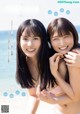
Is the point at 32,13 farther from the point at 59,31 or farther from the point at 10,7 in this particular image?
the point at 59,31

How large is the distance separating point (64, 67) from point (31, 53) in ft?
0.63

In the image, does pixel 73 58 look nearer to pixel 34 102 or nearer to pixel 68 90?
pixel 68 90

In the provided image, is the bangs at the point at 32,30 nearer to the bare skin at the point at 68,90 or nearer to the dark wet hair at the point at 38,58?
the dark wet hair at the point at 38,58

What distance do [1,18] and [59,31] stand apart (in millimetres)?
598

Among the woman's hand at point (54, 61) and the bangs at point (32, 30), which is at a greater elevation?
the bangs at point (32, 30)

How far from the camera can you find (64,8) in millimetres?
1972

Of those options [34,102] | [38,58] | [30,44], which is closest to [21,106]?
[34,102]

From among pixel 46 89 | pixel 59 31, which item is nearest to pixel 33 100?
pixel 46 89

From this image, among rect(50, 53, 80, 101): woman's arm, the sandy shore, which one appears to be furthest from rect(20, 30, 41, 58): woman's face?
the sandy shore

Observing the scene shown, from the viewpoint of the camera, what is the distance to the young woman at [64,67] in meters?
1.58

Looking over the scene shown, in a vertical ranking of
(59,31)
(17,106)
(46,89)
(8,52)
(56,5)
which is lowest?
(17,106)

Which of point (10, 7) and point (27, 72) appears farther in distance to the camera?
point (10, 7)

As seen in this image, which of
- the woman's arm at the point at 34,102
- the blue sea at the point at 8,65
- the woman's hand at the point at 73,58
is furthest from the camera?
the blue sea at the point at 8,65

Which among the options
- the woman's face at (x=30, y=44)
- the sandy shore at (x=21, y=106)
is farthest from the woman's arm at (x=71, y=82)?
the sandy shore at (x=21, y=106)
